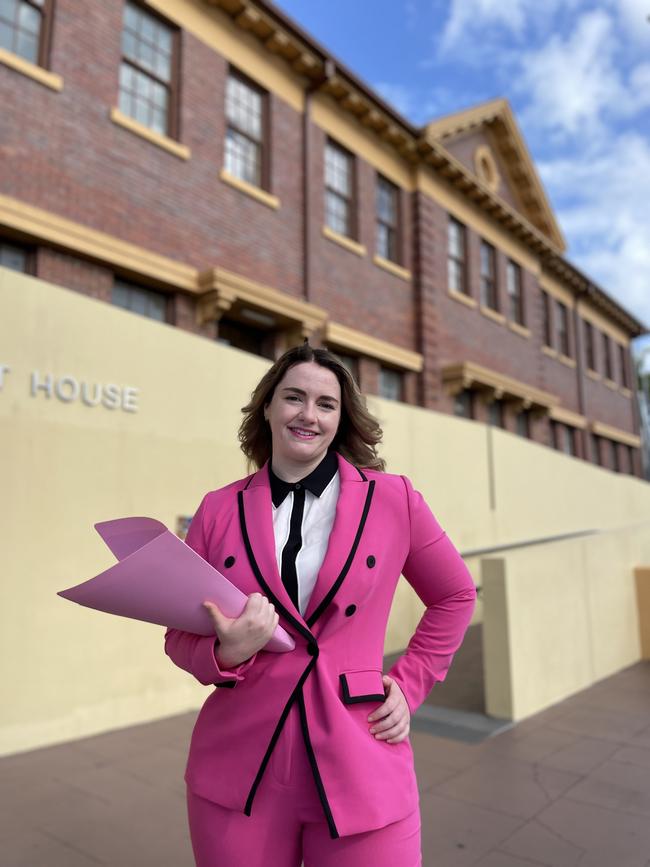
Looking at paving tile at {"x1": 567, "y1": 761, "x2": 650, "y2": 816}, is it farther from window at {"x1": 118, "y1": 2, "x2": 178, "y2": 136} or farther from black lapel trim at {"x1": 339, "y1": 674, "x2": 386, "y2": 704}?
window at {"x1": 118, "y1": 2, "x2": 178, "y2": 136}

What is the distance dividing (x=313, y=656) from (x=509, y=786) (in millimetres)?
3272

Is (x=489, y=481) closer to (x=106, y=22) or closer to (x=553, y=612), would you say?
(x=553, y=612)

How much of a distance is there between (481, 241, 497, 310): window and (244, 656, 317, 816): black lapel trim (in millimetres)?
15841

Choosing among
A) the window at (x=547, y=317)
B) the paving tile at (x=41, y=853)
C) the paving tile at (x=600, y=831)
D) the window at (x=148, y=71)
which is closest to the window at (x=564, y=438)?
the window at (x=547, y=317)

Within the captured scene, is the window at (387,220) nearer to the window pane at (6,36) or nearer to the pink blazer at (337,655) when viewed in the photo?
the window pane at (6,36)

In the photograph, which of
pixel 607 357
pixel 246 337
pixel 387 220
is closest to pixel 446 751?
pixel 246 337

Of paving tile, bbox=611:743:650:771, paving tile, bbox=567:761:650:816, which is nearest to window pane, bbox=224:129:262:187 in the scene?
paving tile, bbox=611:743:650:771

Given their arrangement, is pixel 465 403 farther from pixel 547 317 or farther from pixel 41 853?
pixel 41 853

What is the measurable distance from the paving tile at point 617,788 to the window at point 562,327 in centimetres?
1723

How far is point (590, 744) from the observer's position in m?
5.00

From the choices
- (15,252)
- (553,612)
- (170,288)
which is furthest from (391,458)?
(15,252)

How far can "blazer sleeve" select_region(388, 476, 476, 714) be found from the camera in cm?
183

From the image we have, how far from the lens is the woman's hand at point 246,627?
1503 millimetres

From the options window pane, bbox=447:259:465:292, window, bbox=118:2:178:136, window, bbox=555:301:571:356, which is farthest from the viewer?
window, bbox=555:301:571:356
